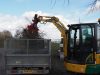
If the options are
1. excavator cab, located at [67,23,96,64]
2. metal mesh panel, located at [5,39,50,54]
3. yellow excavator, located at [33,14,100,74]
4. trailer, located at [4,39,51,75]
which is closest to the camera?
yellow excavator, located at [33,14,100,74]

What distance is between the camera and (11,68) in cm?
1869

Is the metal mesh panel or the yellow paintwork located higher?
the metal mesh panel

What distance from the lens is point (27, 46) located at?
63.8 ft

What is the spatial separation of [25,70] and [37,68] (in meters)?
0.64

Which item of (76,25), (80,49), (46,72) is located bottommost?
(46,72)

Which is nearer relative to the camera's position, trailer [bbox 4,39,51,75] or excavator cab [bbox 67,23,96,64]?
excavator cab [bbox 67,23,96,64]

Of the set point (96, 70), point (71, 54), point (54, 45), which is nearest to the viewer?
point (96, 70)

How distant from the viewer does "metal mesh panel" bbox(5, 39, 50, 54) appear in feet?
63.1

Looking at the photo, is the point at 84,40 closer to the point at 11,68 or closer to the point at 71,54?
the point at 71,54

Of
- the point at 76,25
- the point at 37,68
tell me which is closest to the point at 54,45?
the point at 37,68

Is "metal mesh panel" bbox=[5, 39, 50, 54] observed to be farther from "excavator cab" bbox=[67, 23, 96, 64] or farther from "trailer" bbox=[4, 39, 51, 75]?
"excavator cab" bbox=[67, 23, 96, 64]

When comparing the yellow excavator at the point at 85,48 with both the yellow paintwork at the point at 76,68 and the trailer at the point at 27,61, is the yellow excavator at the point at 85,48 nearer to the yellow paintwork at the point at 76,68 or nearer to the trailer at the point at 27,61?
the yellow paintwork at the point at 76,68

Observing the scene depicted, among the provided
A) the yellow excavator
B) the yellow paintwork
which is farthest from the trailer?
the yellow paintwork

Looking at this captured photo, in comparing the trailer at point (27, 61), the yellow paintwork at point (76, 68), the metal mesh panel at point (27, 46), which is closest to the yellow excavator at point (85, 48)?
the yellow paintwork at point (76, 68)
